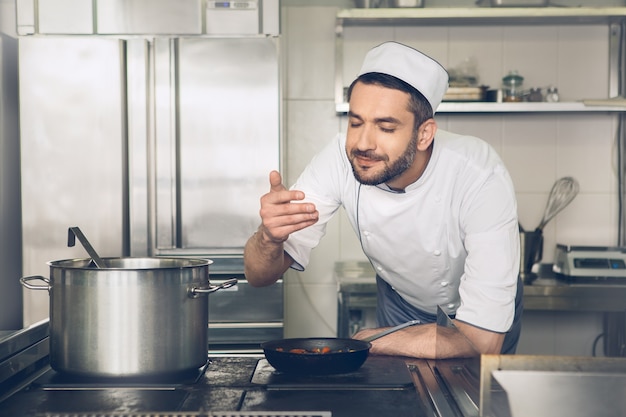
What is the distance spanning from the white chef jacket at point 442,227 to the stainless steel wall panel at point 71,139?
1.20m

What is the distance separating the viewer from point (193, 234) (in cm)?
291

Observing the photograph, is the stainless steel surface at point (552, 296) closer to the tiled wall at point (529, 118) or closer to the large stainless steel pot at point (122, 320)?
the tiled wall at point (529, 118)

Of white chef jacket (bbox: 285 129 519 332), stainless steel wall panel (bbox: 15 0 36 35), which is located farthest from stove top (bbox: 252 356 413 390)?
stainless steel wall panel (bbox: 15 0 36 35)

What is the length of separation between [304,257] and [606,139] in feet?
6.83

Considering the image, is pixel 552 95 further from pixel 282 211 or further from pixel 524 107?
pixel 282 211

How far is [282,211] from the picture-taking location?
1.45 meters

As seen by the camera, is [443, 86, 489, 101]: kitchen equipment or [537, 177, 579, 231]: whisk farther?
[537, 177, 579, 231]: whisk

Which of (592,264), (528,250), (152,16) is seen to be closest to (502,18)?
(528,250)

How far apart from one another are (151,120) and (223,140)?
0.29 meters

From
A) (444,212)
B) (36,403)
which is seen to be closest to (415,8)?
(444,212)

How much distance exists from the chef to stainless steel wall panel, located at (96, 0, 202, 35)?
1.17 meters

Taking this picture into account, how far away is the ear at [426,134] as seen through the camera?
1.78m

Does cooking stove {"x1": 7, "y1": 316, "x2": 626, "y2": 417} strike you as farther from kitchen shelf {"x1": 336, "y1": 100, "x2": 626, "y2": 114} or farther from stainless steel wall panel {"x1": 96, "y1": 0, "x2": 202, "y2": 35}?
kitchen shelf {"x1": 336, "y1": 100, "x2": 626, "y2": 114}

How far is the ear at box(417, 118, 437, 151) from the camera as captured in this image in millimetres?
1778
